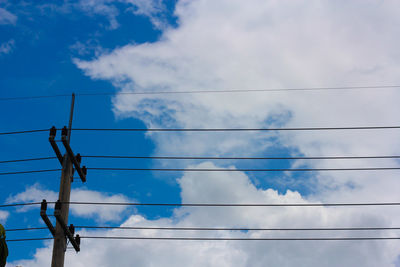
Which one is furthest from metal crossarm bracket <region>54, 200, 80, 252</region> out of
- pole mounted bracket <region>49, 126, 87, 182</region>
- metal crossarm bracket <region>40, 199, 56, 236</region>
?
pole mounted bracket <region>49, 126, 87, 182</region>

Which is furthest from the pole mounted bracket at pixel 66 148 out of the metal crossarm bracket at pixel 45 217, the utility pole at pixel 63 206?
the metal crossarm bracket at pixel 45 217

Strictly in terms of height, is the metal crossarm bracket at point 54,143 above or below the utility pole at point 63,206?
above

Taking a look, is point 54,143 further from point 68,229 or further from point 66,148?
point 68,229

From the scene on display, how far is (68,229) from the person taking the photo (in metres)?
16.2

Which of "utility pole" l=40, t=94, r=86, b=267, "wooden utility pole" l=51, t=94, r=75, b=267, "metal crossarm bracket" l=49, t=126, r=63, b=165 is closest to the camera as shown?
"wooden utility pole" l=51, t=94, r=75, b=267

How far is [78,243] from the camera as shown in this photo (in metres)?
16.7

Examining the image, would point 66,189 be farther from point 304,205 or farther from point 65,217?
point 304,205

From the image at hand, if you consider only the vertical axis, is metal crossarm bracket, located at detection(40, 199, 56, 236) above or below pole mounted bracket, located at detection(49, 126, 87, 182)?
below

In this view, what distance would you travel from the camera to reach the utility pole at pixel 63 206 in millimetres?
15734

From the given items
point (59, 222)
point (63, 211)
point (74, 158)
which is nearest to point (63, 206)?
point (63, 211)

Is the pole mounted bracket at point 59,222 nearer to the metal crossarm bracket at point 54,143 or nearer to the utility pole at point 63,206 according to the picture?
the utility pole at point 63,206

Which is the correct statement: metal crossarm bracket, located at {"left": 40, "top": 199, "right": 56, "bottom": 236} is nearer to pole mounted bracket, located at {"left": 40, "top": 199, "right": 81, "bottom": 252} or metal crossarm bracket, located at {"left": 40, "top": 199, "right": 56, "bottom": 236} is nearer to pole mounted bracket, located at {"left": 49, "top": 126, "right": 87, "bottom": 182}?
pole mounted bracket, located at {"left": 40, "top": 199, "right": 81, "bottom": 252}

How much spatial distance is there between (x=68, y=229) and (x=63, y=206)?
2.60 feet

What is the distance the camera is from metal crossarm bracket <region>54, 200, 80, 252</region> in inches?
621
